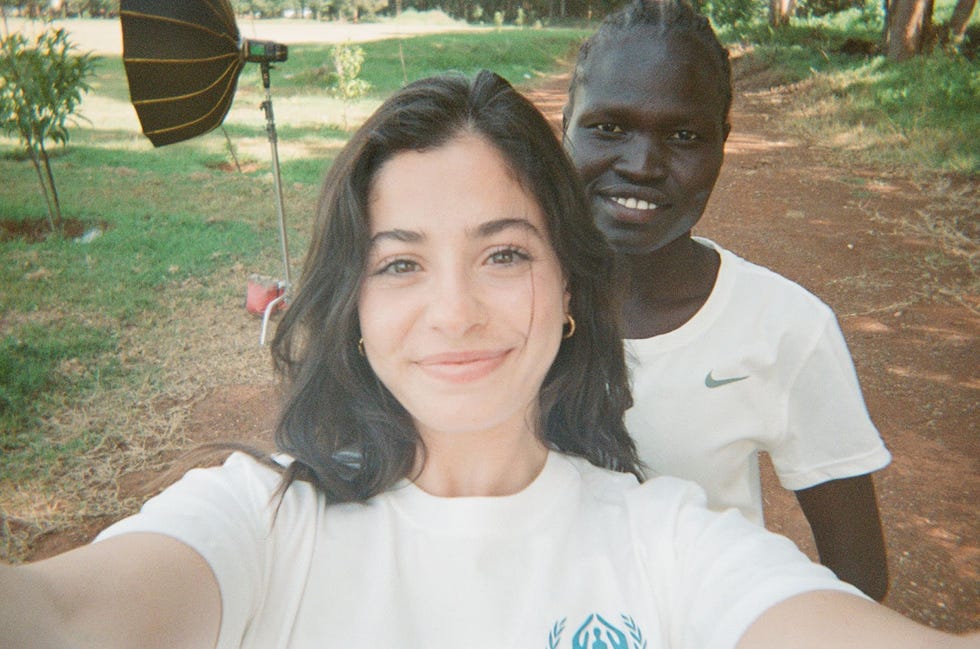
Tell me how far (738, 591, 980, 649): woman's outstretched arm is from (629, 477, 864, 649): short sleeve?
0.05 feet

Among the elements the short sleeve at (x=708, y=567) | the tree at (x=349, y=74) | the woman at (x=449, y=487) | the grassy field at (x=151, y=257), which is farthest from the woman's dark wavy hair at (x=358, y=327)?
the tree at (x=349, y=74)

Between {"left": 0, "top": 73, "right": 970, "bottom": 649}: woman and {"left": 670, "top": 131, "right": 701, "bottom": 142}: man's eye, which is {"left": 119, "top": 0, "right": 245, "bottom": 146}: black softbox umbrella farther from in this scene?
{"left": 670, "top": 131, "right": 701, "bottom": 142}: man's eye

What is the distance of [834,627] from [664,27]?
1296mm

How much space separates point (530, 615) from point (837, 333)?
0.90 meters

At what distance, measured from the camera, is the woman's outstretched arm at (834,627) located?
0.99 m

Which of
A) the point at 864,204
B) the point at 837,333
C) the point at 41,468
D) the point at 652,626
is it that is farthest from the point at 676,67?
the point at 864,204

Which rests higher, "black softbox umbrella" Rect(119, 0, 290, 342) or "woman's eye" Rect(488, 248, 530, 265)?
"black softbox umbrella" Rect(119, 0, 290, 342)

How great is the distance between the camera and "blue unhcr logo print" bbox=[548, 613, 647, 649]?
3.94 ft

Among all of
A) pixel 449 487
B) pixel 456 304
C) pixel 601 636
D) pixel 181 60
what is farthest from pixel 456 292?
pixel 181 60

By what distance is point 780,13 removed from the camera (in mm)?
19734

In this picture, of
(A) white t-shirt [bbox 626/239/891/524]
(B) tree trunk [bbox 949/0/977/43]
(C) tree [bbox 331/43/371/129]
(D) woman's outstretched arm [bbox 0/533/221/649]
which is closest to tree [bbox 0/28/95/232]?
(C) tree [bbox 331/43/371/129]

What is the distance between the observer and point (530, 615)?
1.22 meters

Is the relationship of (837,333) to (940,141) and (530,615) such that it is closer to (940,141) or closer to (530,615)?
(530,615)

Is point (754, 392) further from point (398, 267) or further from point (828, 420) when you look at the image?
point (398, 267)
